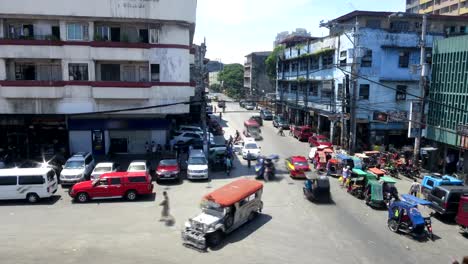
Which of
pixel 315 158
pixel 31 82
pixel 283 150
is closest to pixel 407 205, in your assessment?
pixel 315 158

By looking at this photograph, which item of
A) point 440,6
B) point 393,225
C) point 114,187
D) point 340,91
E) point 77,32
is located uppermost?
point 440,6

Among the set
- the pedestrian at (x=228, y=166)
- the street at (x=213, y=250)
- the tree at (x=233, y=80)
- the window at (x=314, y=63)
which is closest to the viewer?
the street at (x=213, y=250)

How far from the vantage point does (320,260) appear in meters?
15.5

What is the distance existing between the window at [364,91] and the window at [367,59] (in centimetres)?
212

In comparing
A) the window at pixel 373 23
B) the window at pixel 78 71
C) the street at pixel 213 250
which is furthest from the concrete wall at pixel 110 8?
the window at pixel 373 23

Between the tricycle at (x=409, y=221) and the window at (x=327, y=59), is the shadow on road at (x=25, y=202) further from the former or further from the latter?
the window at (x=327, y=59)

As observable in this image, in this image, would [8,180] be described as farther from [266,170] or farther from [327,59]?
[327,59]

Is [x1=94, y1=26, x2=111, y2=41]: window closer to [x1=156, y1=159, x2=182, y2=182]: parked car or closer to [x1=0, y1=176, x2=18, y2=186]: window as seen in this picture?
[x1=156, y1=159, x2=182, y2=182]: parked car

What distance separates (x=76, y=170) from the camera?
26.7 m

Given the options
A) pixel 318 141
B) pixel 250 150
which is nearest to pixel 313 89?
pixel 318 141

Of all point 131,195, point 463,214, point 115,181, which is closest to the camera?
point 463,214

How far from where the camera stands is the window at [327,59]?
4459cm

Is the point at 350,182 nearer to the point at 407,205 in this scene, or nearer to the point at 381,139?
the point at 407,205

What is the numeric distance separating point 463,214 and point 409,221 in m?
2.50
